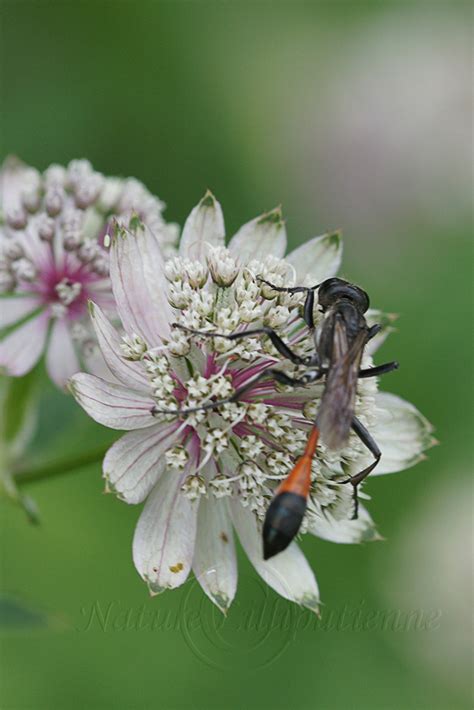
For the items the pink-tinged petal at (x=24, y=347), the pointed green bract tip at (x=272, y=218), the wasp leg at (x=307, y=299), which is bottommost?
the pink-tinged petal at (x=24, y=347)

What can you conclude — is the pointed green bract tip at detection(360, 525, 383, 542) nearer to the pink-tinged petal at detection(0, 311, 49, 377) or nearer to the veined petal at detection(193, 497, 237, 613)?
the veined petal at detection(193, 497, 237, 613)

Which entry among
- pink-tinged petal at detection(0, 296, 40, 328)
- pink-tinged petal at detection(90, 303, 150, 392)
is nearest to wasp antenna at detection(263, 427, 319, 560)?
pink-tinged petal at detection(90, 303, 150, 392)

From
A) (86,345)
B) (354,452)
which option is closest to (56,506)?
(86,345)

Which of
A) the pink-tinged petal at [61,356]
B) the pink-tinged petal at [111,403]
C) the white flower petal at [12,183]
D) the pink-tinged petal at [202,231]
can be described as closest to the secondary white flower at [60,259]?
the pink-tinged petal at [61,356]

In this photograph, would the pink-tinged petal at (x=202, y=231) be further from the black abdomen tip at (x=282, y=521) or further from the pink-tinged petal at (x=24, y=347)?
the black abdomen tip at (x=282, y=521)

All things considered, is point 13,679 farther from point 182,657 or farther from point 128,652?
point 182,657
